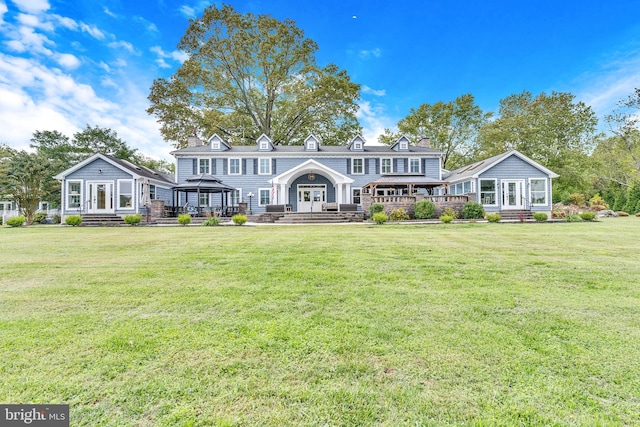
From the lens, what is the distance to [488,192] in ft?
67.0

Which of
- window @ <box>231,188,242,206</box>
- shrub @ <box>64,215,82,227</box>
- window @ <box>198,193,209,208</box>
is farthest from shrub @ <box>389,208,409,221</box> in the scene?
shrub @ <box>64,215,82,227</box>

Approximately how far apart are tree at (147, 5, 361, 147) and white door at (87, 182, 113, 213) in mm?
10985

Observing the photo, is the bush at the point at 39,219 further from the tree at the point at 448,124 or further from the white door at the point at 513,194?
the white door at the point at 513,194

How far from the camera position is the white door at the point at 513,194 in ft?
66.8

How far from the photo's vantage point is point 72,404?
5.50ft

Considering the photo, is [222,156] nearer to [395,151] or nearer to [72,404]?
[395,151]

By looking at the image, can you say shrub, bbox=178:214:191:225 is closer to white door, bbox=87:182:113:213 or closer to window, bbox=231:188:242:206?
window, bbox=231:188:242:206

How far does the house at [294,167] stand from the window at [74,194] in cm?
635

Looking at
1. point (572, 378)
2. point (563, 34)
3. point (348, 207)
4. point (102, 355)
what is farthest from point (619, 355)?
point (563, 34)

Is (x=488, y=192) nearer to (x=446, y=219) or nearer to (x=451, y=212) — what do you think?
(x=451, y=212)

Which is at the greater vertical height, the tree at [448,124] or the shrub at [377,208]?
the tree at [448,124]

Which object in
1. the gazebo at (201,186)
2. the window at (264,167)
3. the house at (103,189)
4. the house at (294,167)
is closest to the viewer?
the gazebo at (201,186)

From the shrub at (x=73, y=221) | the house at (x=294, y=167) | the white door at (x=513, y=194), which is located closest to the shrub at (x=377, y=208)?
the house at (x=294, y=167)

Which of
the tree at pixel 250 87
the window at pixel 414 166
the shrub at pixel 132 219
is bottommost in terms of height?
the shrub at pixel 132 219
